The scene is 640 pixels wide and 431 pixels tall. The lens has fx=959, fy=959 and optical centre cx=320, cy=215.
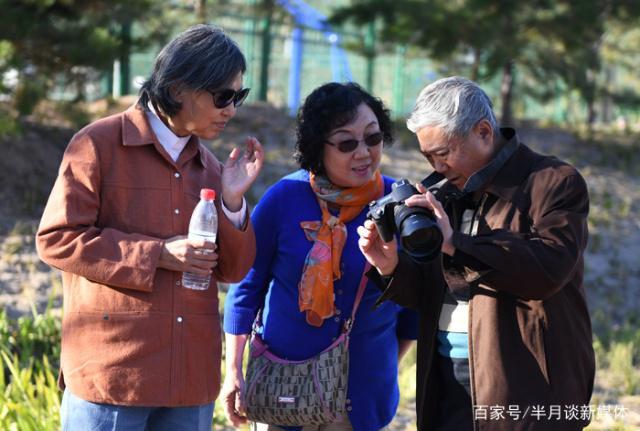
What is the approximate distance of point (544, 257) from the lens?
2705 millimetres

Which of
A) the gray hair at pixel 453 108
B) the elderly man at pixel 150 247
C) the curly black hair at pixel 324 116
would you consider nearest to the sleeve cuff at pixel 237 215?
the elderly man at pixel 150 247

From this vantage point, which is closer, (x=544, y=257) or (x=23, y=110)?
(x=544, y=257)

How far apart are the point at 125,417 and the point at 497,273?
1143 millimetres

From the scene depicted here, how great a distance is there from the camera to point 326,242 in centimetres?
327

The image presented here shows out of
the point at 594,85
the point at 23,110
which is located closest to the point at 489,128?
the point at 23,110

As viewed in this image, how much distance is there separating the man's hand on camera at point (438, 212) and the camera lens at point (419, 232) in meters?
0.02

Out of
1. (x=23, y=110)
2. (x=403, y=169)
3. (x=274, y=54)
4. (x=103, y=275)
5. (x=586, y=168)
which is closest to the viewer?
(x=103, y=275)

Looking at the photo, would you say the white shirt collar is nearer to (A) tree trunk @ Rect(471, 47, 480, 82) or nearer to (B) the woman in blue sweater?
(B) the woman in blue sweater

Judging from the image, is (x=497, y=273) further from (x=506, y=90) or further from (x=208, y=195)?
(x=506, y=90)

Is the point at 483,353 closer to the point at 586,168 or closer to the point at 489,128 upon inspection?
the point at 489,128

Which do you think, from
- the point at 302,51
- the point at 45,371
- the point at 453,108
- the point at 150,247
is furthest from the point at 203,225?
the point at 302,51

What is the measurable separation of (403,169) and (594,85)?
12.2 feet

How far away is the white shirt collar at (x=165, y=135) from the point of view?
2.91 meters

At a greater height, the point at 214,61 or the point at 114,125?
the point at 214,61
